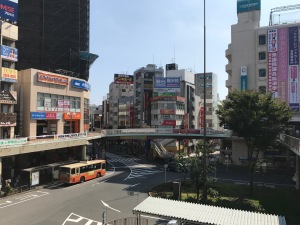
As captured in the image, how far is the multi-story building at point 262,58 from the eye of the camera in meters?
50.7

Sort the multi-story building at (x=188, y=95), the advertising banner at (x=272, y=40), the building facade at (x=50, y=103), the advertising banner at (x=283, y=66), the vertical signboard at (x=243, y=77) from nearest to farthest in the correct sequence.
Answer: the building facade at (x=50, y=103)
the advertising banner at (x=283, y=66)
the advertising banner at (x=272, y=40)
the vertical signboard at (x=243, y=77)
the multi-story building at (x=188, y=95)

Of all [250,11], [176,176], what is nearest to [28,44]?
[176,176]

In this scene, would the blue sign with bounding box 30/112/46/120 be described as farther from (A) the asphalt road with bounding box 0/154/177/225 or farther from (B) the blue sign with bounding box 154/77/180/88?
(B) the blue sign with bounding box 154/77/180/88

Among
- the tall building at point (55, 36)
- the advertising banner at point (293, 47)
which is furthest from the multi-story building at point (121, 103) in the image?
the advertising banner at point (293, 47)

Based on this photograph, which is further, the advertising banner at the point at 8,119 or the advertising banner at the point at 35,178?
the advertising banner at the point at 8,119

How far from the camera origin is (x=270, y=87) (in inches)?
2062

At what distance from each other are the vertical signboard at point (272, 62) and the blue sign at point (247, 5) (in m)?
7.28

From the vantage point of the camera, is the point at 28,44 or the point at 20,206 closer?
the point at 20,206

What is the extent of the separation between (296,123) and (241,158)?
11.4 meters

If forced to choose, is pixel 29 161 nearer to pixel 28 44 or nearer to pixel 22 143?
pixel 22 143

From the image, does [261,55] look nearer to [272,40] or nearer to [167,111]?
[272,40]

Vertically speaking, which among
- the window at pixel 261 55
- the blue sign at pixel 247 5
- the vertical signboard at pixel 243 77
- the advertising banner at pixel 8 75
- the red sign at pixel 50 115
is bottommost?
the red sign at pixel 50 115

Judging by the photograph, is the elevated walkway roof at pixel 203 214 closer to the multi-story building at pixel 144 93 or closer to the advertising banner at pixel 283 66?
the advertising banner at pixel 283 66

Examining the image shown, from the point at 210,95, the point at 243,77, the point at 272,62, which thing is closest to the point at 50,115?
the point at 243,77
